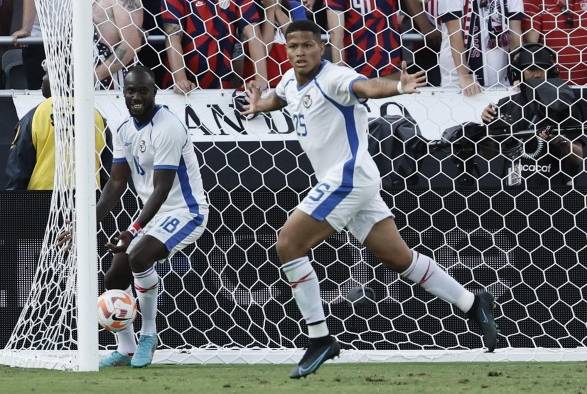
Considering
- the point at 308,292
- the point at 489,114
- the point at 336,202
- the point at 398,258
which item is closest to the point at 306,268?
the point at 308,292

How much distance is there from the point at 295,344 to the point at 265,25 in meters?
2.24

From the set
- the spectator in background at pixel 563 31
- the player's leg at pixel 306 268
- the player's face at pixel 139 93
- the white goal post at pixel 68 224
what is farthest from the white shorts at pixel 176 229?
the spectator in background at pixel 563 31

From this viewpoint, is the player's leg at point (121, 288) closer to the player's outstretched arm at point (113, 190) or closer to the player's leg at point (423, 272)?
the player's outstretched arm at point (113, 190)

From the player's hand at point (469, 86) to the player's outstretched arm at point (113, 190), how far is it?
2474 millimetres

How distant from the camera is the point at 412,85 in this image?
6.18 metres

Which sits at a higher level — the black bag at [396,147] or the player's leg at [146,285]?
the black bag at [396,147]

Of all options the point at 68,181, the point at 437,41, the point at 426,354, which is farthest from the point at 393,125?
the point at 68,181

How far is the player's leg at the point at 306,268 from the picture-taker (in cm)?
672

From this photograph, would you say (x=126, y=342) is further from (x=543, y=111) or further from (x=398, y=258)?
(x=543, y=111)

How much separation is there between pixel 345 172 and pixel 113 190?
1.73 meters

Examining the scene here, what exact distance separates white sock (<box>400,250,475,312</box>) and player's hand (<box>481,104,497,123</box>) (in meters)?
1.74

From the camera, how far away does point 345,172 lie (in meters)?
6.86

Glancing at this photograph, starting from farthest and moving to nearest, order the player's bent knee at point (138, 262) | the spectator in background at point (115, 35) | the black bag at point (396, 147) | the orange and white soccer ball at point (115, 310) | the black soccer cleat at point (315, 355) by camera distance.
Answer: the spectator in background at point (115, 35)
the black bag at point (396, 147)
the player's bent knee at point (138, 262)
the orange and white soccer ball at point (115, 310)
the black soccer cleat at point (315, 355)

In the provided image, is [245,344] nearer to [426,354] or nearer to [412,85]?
[426,354]
